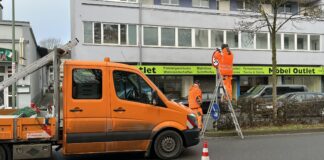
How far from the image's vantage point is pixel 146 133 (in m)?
8.73

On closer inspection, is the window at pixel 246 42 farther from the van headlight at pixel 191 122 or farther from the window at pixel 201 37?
the van headlight at pixel 191 122

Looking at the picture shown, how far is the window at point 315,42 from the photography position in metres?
34.6

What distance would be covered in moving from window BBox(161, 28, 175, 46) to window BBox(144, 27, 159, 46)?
488 mm

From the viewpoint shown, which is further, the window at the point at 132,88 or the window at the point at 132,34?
the window at the point at 132,34

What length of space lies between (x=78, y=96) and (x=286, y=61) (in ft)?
91.4

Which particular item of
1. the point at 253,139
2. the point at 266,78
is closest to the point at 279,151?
the point at 253,139

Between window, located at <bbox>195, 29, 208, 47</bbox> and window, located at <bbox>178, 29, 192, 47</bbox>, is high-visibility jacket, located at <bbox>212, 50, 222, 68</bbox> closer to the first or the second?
window, located at <bbox>178, 29, 192, 47</bbox>

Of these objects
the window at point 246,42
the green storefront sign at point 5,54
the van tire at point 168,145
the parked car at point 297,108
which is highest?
the window at point 246,42

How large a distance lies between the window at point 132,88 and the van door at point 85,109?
0.29 meters

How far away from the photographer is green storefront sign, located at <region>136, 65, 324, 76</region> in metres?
28.5

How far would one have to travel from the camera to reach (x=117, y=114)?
8.48m

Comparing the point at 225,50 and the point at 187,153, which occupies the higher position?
the point at 225,50

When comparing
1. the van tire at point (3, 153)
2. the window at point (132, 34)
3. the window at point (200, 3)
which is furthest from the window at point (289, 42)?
the van tire at point (3, 153)

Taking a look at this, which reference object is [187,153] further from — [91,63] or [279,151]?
[91,63]
